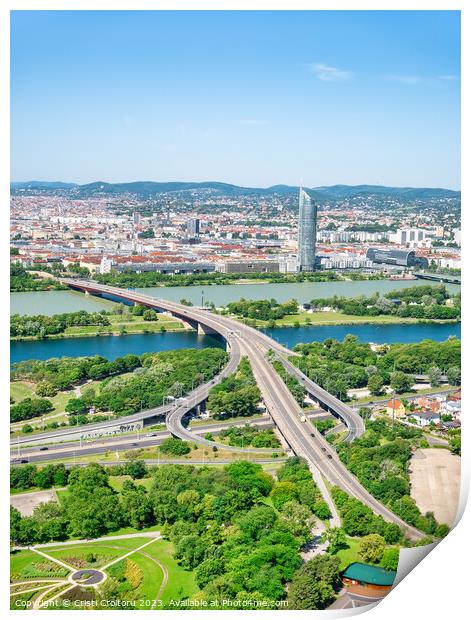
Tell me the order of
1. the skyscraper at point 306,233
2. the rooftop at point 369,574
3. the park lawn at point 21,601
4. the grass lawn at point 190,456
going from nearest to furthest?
the park lawn at point 21,601
the rooftop at point 369,574
the grass lawn at point 190,456
the skyscraper at point 306,233

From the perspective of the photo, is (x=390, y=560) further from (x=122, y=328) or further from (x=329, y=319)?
(x=329, y=319)

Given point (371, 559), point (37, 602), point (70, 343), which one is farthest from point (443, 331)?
point (37, 602)

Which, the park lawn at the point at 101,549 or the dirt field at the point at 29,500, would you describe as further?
the dirt field at the point at 29,500

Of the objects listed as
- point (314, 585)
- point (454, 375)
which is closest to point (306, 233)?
point (454, 375)

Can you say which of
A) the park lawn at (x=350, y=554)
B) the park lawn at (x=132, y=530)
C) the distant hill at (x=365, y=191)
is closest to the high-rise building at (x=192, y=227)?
the distant hill at (x=365, y=191)

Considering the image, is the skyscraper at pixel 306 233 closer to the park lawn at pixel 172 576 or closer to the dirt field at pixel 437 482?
the dirt field at pixel 437 482

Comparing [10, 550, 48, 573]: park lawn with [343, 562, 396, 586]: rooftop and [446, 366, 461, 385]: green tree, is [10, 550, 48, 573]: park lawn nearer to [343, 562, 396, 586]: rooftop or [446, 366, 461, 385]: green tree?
[343, 562, 396, 586]: rooftop

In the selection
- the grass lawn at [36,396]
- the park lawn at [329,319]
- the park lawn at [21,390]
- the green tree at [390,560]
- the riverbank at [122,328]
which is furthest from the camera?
the park lawn at [329,319]
